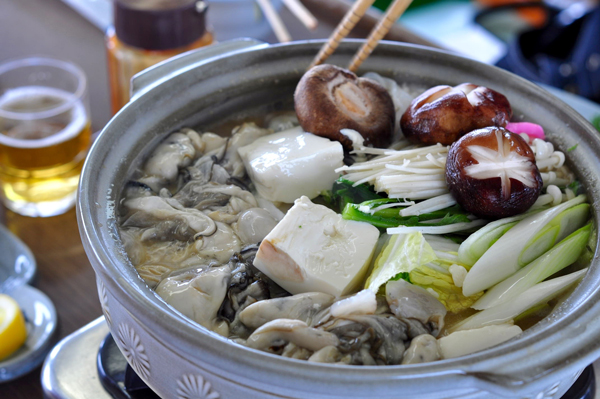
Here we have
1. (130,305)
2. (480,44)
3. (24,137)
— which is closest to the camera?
(130,305)

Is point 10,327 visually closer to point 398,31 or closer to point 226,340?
point 226,340

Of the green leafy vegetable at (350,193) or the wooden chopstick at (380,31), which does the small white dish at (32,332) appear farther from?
the wooden chopstick at (380,31)

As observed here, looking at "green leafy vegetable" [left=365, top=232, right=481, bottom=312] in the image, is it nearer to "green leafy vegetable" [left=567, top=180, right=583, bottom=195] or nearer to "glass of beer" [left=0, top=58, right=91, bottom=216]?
"green leafy vegetable" [left=567, top=180, right=583, bottom=195]

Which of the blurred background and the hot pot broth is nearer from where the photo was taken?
the hot pot broth

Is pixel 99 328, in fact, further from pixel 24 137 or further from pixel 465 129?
pixel 465 129

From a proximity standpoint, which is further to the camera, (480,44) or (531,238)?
(480,44)

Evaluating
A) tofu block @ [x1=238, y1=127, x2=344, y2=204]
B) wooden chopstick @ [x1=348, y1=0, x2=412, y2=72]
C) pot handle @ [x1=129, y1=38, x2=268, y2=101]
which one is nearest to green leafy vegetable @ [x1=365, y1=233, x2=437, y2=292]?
tofu block @ [x1=238, y1=127, x2=344, y2=204]

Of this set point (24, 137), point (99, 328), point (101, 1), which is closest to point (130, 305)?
point (99, 328)

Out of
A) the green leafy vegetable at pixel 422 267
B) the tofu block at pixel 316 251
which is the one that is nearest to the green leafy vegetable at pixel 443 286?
the green leafy vegetable at pixel 422 267
